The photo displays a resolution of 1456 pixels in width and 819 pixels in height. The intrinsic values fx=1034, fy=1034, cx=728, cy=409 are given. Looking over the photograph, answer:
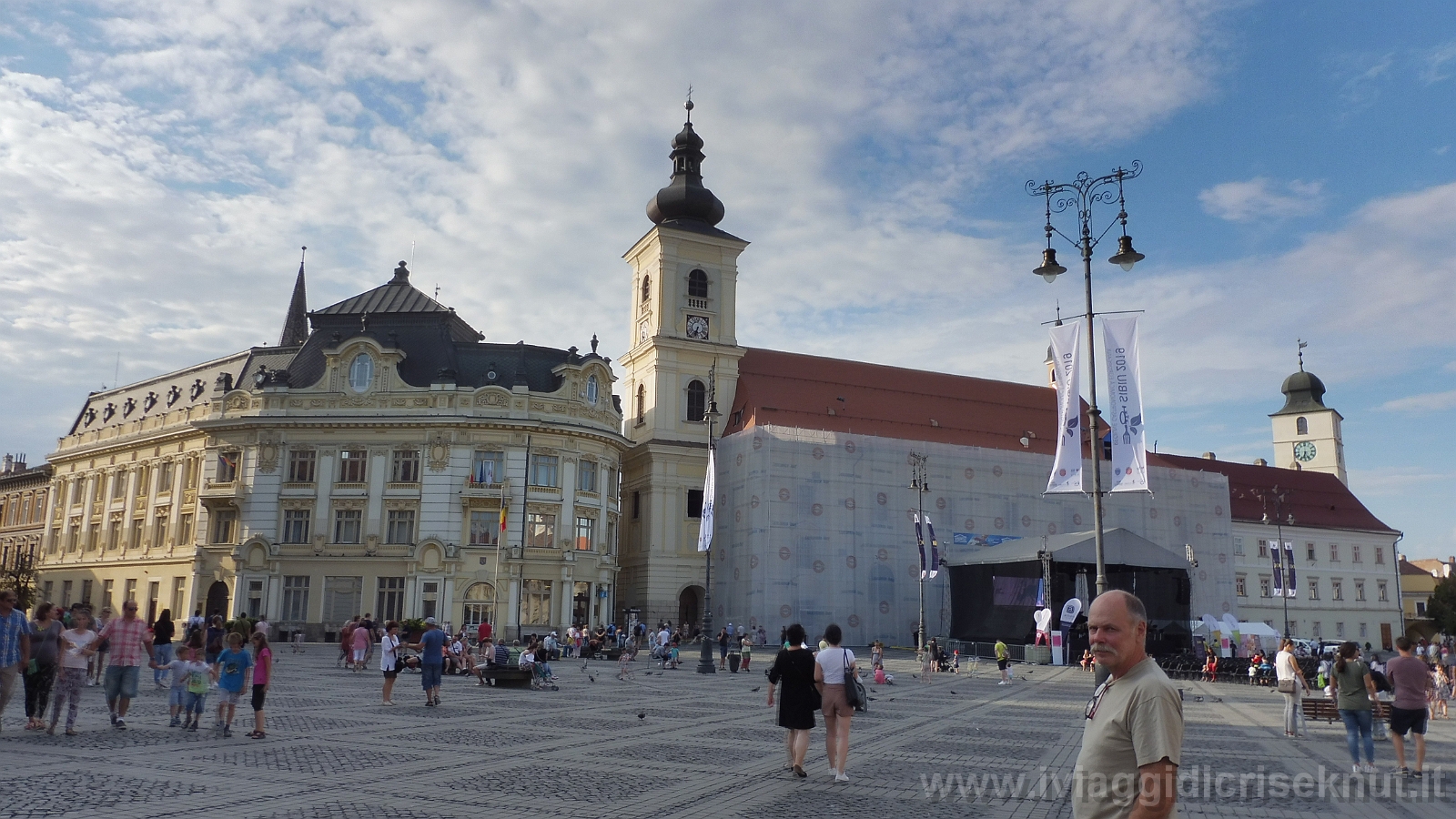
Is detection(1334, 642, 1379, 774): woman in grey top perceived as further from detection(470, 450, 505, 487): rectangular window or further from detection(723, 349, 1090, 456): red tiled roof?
detection(723, 349, 1090, 456): red tiled roof

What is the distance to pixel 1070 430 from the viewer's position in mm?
21391

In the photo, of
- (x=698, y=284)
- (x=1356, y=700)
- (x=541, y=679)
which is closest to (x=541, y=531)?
(x=698, y=284)

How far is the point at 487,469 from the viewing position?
1954 inches

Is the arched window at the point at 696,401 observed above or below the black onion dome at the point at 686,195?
below

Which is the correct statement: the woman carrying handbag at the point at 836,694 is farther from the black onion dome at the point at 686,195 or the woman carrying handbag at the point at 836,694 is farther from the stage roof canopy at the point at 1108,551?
the black onion dome at the point at 686,195

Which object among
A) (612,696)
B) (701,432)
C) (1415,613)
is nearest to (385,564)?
(701,432)

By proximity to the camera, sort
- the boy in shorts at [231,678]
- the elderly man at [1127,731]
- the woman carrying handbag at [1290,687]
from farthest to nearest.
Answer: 1. the woman carrying handbag at [1290,687]
2. the boy in shorts at [231,678]
3. the elderly man at [1127,731]

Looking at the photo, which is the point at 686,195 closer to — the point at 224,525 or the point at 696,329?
the point at 696,329

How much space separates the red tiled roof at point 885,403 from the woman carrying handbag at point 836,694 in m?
44.5

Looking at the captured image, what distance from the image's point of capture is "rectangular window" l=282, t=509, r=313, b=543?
1944 inches

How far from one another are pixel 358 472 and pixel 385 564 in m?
4.88

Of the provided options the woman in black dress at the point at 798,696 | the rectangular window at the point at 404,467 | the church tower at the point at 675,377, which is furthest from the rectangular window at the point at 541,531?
the woman in black dress at the point at 798,696

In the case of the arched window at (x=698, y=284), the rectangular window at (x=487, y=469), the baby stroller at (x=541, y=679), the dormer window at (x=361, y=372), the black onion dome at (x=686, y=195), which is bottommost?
the baby stroller at (x=541, y=679)

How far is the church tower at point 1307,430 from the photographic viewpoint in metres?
96.2
